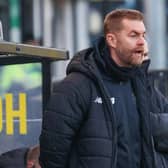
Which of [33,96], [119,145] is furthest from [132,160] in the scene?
[33,96]

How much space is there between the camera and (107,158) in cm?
355

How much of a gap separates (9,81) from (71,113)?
3.02 feet

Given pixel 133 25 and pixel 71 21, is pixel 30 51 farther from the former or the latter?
pixel 71 21

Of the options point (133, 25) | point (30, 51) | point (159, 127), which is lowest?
point (159, 127)

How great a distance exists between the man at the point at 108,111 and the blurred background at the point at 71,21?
491 inches

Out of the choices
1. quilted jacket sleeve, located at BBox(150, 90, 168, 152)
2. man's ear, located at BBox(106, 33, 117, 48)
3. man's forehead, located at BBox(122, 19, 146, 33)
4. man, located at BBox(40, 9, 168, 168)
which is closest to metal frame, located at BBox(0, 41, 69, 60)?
man, located at BBox(40, 9, 168, 168)

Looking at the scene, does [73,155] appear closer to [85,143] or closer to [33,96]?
[85,143]

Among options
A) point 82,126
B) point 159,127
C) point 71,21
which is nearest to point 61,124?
point 82,126

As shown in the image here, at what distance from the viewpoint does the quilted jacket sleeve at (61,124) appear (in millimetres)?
3559

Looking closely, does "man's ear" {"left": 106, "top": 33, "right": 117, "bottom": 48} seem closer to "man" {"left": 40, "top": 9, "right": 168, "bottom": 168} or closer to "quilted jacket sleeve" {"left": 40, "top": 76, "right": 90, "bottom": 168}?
"man" {"left": 40, "top": 9, "right": 168, "bottom": 168}

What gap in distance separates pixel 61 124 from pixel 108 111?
24cm

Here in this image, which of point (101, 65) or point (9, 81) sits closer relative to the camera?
point (101, 65)

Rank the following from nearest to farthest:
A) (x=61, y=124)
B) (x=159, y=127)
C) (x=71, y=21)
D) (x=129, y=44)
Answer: (x=61, y=124) → (x=129, y=44) → (x=159, y=127) → (x=71, y=21)

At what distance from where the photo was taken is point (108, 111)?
3.60m
